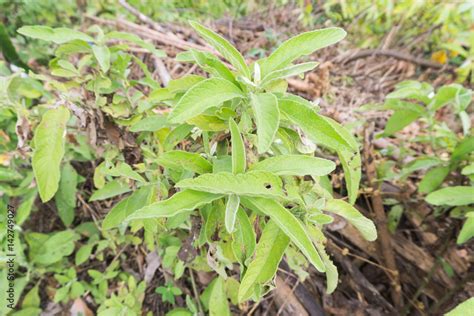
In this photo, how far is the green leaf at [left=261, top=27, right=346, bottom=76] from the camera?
2.54 ft

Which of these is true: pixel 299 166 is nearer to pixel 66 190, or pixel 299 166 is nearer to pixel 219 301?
pixel 219 301

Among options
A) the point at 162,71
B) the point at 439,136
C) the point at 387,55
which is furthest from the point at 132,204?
the point at 387,55

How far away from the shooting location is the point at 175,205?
0.69 metres

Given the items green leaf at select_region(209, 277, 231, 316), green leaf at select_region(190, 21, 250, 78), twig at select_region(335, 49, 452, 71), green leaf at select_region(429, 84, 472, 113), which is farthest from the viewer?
twig at select_region(335, 49, 452, 71)

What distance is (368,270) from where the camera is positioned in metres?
1.39

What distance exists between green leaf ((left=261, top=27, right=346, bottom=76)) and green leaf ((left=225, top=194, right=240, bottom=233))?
29 cm

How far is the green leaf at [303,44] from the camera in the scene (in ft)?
2.54

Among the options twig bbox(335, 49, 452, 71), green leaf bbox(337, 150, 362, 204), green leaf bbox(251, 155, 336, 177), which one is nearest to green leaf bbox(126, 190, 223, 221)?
green leaf bbox(251, 155, 336, 177)

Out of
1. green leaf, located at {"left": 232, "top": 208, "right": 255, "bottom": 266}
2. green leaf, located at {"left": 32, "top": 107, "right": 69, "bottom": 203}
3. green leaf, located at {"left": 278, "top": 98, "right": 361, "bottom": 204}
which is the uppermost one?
green leaf, located at {"left": 278, "top": 98, "right": 361, "bottom": 204}

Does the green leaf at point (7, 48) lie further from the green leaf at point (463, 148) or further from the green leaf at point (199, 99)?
the green leaf at point (463, 148)

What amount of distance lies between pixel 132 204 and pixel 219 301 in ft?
1.25

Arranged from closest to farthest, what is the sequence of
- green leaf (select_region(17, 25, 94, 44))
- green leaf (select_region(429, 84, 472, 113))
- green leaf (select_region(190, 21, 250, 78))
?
green leaf (select_region(190, 21, 250, 78)) < green leaf (select_region(17, 25, 94, 44)) < green leaf (select_region(429, 84, 472, 113))

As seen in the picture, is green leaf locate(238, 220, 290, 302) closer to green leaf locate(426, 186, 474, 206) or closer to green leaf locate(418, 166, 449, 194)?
green leaf locate(426, 186, 474, 206)

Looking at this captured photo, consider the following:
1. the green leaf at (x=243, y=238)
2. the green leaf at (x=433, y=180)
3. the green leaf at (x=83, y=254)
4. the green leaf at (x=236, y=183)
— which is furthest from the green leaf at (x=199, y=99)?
the green leaf at (x=83, y=254)
